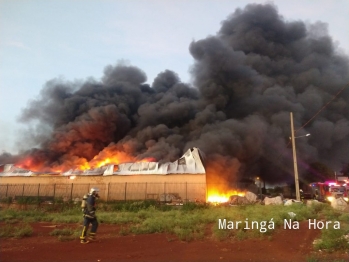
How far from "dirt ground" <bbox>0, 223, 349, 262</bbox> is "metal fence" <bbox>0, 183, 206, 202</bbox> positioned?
39.2ft

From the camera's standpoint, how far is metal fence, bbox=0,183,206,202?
71.7 feet

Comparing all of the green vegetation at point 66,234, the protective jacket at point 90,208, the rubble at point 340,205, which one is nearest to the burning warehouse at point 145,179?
the rubble at point 340,205

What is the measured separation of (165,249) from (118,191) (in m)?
15.6

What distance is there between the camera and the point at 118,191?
23.0m

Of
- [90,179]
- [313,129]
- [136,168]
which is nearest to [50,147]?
[90,179]

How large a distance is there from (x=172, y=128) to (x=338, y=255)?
107 ft

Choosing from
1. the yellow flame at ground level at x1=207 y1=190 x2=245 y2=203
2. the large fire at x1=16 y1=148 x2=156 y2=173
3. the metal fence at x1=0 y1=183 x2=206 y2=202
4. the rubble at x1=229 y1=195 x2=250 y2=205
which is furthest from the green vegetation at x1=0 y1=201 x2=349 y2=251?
the large fire at x1=16 y1=148 x2=156 y2=173

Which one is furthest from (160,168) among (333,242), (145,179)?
(333,242)

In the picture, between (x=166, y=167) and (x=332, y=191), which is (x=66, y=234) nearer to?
(x=166, y=167)

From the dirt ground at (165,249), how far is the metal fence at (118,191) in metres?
11.9

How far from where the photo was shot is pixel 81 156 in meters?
33.8

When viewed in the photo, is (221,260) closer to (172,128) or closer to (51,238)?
(51,238)

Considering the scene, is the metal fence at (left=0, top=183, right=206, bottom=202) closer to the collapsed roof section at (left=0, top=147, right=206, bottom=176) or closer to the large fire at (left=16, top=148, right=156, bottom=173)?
the collapsed roof section at (left=0, top=147, right=206, bottom=176)

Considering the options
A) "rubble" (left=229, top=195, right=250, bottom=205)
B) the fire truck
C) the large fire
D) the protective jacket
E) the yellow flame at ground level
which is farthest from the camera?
the large fire
